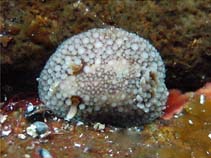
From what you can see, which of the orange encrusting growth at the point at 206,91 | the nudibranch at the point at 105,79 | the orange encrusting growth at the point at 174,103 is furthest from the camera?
the orange encrusting growth at the point at 206,91

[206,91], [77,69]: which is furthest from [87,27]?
[206,91]

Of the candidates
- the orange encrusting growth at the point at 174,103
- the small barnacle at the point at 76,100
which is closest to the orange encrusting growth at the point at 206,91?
the orange encrusting growth at the point at 174,103

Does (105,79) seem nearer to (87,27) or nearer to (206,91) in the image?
(87,27)

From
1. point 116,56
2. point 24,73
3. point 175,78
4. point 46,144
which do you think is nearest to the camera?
point 46,144

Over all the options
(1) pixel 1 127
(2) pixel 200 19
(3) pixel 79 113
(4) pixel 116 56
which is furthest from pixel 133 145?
(2) pixel 200 19

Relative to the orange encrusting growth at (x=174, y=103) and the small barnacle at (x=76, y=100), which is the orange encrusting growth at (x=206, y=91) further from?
the small barnacle at (x=76, y=100)

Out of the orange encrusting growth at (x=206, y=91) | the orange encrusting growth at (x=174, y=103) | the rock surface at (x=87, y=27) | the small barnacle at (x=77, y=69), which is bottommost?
the orange encrusting growth at (x=174, y=103)

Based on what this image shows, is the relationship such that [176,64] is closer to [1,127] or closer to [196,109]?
[196,109]
